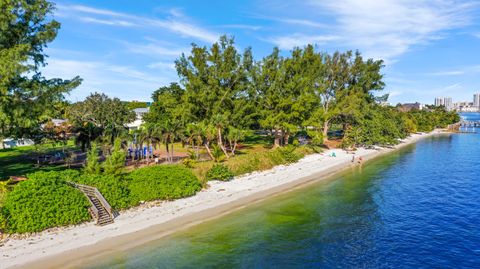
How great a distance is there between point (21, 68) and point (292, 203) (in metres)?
27.1

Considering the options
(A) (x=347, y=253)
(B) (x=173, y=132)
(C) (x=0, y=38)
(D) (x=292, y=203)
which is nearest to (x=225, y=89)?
(B) (x=173, y=132)

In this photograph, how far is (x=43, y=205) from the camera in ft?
81.9

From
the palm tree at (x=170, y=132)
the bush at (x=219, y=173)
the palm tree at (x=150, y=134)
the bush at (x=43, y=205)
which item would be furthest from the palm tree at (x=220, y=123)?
the bush at (x=43, y=205)

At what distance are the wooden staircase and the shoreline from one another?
0.64 m

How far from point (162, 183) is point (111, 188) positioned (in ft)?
16.9

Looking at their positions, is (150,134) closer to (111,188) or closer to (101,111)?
(111,188)

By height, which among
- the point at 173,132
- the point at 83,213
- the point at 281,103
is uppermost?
the point at 281,103

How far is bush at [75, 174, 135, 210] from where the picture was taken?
28.9 metres

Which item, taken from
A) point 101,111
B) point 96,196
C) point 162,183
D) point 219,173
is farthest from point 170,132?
point 101,111

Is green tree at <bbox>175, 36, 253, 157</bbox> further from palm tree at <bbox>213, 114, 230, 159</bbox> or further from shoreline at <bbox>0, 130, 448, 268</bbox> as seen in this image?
shoreline at <bbox>0, 130, 448, 268</bbox>

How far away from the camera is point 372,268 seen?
20.8 metres

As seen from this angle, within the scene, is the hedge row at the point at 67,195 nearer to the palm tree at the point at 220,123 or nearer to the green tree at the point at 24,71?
the green tree at the point at 24,71

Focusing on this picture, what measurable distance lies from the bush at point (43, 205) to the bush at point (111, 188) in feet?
6.46

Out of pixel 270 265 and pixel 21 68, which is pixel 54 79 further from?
pixel 270 265
